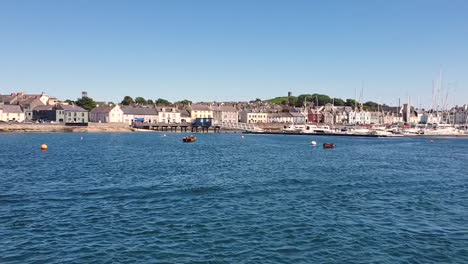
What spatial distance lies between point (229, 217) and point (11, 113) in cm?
15984

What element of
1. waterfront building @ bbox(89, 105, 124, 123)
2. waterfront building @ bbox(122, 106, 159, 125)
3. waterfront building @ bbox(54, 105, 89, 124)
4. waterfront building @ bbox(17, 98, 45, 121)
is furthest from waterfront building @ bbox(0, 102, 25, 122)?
waterfront building @ bbox(122, 106, 159, 125)

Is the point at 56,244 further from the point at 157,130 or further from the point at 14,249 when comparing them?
the point at 157,130

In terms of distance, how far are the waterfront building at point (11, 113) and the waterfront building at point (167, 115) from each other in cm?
5247

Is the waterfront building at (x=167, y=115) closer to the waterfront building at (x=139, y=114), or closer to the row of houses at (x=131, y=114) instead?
the row of houses at (x=131, y=114)

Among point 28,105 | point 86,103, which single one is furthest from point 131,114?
point 28,105

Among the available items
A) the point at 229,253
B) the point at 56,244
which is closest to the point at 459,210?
the point at 229,253

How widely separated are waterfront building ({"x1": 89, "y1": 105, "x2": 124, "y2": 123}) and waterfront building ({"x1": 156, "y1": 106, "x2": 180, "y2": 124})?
18.0 m

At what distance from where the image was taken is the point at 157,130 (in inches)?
6555

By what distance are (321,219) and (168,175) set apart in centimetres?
2052

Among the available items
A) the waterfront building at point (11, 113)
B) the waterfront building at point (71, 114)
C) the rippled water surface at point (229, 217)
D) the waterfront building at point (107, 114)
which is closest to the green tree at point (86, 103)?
the waterfront building at point (107, 114)

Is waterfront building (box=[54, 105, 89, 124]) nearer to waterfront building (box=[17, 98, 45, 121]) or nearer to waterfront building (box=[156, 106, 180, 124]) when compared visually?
waterfront building (box=[17, 98, 45, 121])

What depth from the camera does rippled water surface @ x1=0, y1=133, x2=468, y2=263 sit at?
19.1 meters

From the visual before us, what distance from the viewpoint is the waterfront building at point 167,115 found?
191250 mm

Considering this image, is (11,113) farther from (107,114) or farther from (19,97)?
(107,114)
